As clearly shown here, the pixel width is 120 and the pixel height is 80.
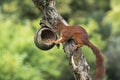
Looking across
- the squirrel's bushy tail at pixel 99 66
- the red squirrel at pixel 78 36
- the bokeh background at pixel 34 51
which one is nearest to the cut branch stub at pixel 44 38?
the red squirrel at pixel 78 36

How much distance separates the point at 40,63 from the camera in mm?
14188

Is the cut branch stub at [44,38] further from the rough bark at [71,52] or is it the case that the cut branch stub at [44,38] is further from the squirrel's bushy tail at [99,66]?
the squirrel's bushy tail at [99,66]

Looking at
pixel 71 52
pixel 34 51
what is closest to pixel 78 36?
pixel 71 52

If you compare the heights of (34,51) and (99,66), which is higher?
(34,51)

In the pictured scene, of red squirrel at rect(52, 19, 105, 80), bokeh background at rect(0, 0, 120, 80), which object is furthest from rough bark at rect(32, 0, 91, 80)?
bokeh background at rect(0, 0, 120, 80)

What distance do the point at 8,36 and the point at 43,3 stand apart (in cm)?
1213

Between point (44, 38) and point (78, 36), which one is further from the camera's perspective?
point (44, 38)

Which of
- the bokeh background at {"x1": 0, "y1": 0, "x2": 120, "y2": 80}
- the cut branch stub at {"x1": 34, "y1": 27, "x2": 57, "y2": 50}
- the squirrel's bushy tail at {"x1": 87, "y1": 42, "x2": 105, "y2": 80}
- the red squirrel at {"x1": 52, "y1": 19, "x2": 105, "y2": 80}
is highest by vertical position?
the bokeh background at {"x1": 0, "y1": 0, "x2": 120, "y2": 80}

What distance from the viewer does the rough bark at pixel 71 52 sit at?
2541 mm

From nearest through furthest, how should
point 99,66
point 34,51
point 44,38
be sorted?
1. point 99,66
2. point 44,38
3. point 34,51

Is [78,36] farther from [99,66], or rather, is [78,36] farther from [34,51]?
[34,51]

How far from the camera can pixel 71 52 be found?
2.56 m

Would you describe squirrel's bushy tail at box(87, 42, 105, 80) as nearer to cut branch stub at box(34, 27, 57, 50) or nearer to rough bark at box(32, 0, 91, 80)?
rough bark at box(32, 0, 91, 80)

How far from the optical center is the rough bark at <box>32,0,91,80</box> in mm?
2541
